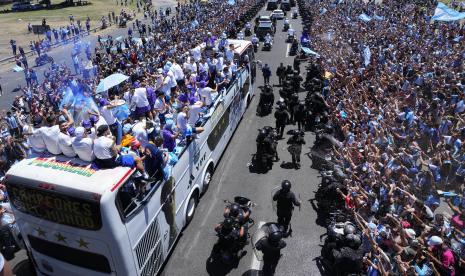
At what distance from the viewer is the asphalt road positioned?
26.7ft

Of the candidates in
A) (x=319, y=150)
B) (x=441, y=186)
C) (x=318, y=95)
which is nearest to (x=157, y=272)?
(x=319, y=150)

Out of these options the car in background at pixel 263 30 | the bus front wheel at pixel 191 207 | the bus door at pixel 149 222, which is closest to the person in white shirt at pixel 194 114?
the bus front wheel at pixel 191 207

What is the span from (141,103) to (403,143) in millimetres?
7614

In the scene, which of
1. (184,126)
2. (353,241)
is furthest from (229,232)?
(184,126)

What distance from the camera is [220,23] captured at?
3103 cm

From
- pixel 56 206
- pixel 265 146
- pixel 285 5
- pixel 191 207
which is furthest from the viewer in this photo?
pixel 285 5

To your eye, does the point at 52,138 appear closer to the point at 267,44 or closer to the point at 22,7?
the point at 267,44

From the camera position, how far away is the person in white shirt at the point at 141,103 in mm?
10617

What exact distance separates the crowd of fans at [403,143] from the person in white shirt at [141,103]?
5.75 metres

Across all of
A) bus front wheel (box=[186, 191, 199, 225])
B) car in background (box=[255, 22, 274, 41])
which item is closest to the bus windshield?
bus front wheel (box=[186, 191, 199, 225])

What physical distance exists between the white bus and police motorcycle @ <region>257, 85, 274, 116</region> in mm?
8952

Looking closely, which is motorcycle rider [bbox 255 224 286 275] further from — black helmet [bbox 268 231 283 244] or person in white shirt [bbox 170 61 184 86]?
person in white shirt [bbox 170 61 184 86]

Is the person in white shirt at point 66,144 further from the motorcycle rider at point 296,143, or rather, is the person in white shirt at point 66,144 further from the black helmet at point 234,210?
the motorcycle rider at point 296,143

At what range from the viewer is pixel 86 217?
5.68 m
